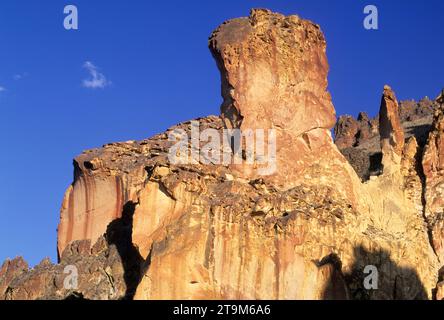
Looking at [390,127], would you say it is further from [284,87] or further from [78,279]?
[78,279]

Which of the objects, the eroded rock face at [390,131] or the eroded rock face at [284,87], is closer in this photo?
the eroded rock face at [284,87]

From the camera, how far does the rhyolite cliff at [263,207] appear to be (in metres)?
54.6

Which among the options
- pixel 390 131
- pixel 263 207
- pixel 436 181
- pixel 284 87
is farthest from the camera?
pixel 390 131

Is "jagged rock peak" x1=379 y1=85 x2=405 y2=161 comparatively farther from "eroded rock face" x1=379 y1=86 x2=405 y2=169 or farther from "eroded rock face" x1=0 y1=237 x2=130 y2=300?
"eroded rock face" x1=0 y1=237 x2=130 y2=300

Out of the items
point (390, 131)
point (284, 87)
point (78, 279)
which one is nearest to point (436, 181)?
point (390, 131)

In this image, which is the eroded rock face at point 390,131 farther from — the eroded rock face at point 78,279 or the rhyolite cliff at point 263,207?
the eroded rock face at point 78,279

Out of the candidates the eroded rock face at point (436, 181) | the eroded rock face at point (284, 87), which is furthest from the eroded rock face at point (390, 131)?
the eroded rock face at point (284, 87)

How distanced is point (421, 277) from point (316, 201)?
7548mm

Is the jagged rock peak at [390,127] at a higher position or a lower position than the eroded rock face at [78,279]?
higher

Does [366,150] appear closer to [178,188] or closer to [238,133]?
[238,133]

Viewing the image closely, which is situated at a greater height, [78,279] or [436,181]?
[436,181]

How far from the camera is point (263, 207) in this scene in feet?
184

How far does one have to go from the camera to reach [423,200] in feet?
212

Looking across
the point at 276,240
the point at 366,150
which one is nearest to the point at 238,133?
the point at 276,240
